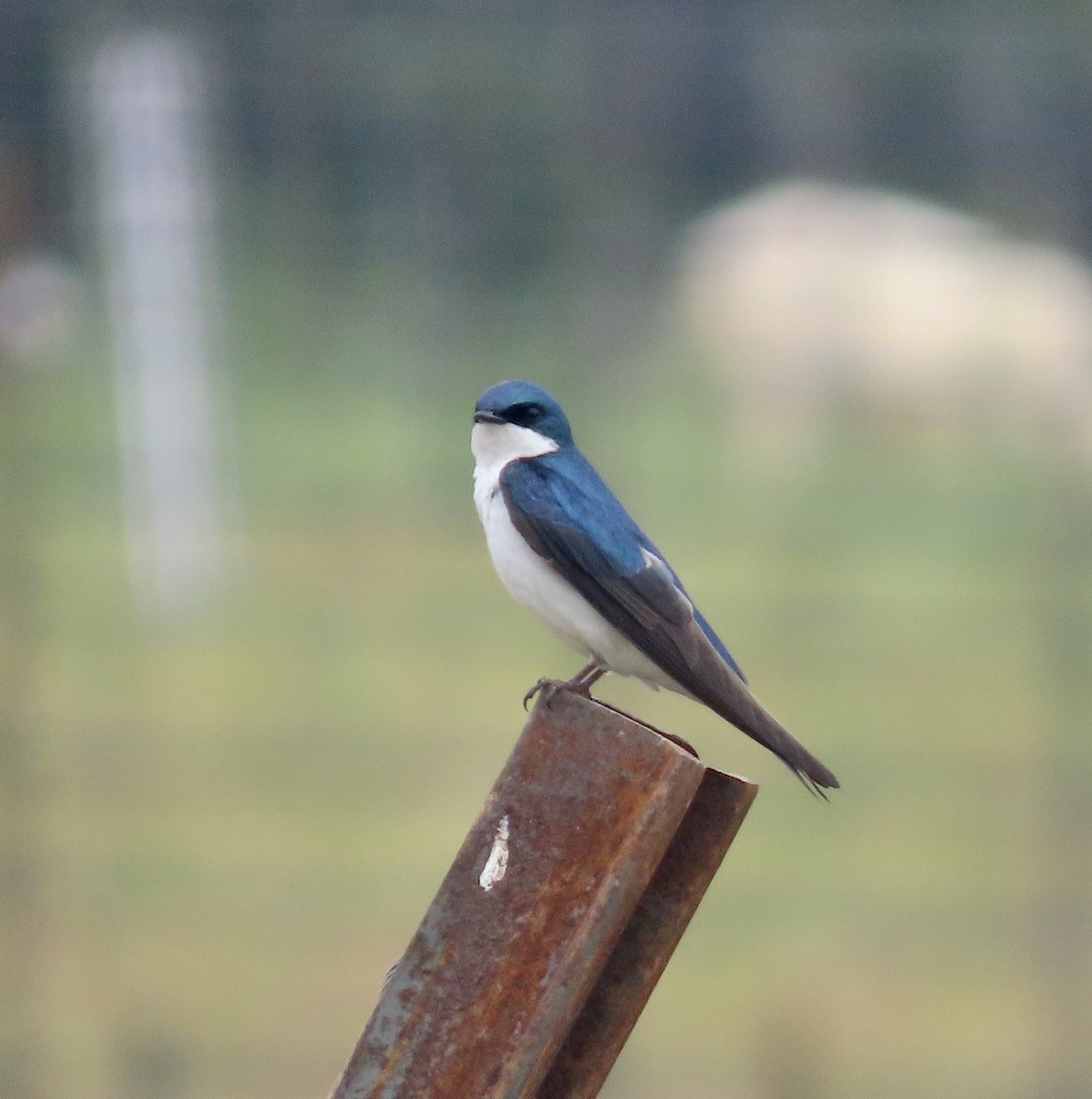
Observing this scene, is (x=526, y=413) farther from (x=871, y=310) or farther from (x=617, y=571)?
(x=871, y=310)

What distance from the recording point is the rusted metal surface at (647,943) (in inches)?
69.4

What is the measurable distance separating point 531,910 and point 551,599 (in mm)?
1209

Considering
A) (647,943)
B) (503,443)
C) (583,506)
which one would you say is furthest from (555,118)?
(647,943)

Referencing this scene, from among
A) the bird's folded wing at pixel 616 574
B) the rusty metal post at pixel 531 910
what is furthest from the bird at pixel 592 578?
the rusty metal post at pixel 531 910

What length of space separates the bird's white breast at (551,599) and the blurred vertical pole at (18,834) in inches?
103

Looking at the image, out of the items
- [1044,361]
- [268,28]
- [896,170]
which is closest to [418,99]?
[268,28]

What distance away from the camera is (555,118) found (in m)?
8.95

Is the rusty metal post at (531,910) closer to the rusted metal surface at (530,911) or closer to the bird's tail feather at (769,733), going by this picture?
the rusted metal surface at (530,911)

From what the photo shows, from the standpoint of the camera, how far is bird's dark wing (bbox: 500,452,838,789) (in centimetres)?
266

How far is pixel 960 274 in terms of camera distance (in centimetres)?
1422

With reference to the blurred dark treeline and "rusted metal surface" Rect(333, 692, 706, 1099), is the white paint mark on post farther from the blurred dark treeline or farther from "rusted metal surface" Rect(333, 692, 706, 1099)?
the blurred dark treeline

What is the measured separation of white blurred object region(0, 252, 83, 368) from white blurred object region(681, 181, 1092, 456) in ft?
13.6

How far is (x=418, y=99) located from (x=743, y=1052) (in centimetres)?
487

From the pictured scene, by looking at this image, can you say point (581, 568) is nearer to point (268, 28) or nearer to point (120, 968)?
point (120, 968)
